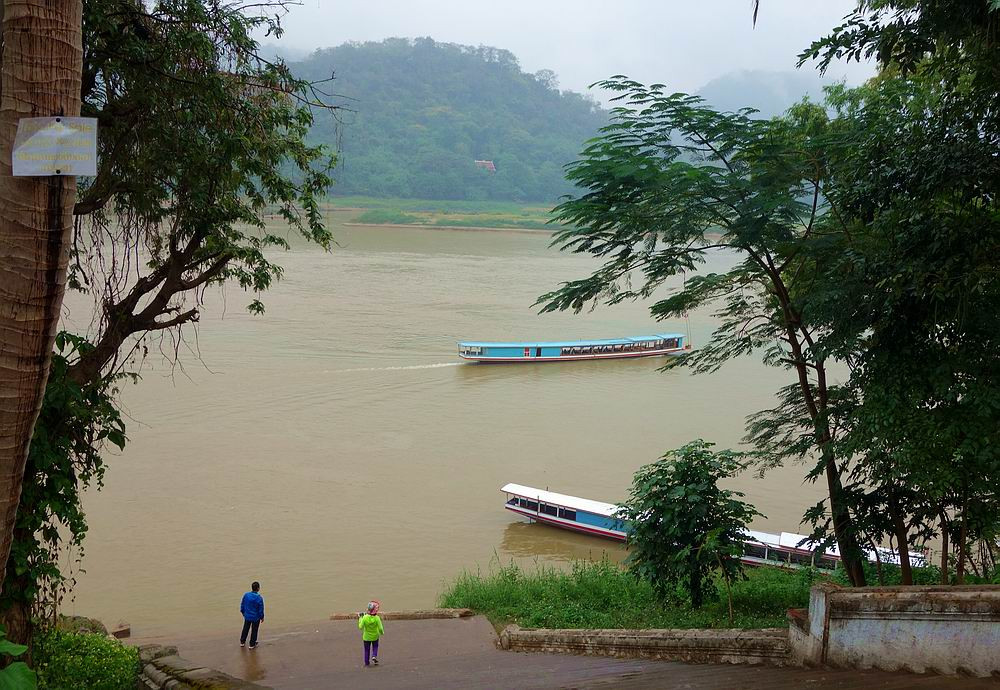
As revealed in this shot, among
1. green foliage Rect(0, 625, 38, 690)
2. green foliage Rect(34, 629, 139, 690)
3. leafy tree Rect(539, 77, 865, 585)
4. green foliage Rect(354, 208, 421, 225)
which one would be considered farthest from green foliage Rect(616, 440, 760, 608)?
green foliage Rect(354, 208, 421, 225)

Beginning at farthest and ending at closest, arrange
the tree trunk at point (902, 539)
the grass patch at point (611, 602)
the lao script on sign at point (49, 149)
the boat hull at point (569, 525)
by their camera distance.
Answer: the boat hull at point (569, 525) → the grass patch at point (611, 602) → the tree trunk at point (902, 539) → the lao script on sign at point (49, 149)

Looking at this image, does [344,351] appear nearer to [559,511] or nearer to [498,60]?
[559,511]

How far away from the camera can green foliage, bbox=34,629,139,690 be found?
5.67 metres

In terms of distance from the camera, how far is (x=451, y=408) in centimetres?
2131

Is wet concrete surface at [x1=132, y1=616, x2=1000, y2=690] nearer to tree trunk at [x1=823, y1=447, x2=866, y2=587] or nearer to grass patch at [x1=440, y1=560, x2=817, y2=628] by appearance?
grass patch at [x1=440, y1=560, x2=817, y2=628]

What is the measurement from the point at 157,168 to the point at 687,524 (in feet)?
17.4

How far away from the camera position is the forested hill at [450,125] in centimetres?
6253

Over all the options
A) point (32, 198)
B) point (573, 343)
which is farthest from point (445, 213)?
point (32, 198)

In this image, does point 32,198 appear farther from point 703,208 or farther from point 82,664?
point 703,208

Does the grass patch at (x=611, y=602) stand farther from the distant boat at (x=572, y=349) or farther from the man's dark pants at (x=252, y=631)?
the distant boat at (x=572, y=349)

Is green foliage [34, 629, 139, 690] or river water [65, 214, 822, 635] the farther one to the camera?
river water [65, 214, 822, 635]

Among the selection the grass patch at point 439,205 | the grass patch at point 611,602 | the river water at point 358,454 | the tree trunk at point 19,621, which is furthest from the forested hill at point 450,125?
the tree trunk at point 19,621

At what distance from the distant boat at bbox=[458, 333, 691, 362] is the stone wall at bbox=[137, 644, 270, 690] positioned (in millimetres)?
18714

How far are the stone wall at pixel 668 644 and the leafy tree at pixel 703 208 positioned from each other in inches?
73.7
